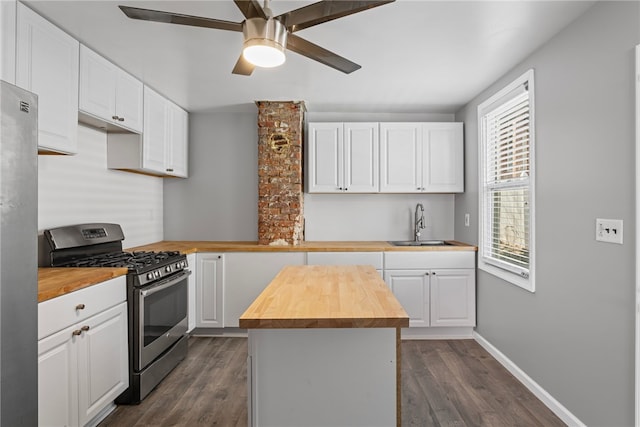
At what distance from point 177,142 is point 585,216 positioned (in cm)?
360

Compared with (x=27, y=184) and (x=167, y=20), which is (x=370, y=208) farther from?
(x=27, y=184)

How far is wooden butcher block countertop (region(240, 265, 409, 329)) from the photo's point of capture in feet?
4.73

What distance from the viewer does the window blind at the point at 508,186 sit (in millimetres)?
Answer: 2777

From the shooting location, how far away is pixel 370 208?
14.2 ft

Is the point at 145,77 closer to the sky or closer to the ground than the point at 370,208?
closer to the sky

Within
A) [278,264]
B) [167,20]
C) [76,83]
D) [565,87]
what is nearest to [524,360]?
[565,87]

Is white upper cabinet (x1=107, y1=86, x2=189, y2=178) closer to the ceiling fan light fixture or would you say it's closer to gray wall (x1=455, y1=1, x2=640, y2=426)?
the ceiling fan light fixture

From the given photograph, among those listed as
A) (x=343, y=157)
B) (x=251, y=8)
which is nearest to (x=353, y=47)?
(x=251, y=8)

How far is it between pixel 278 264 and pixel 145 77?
2.03 m

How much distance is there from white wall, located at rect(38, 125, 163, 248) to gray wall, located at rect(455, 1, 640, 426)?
335 cm

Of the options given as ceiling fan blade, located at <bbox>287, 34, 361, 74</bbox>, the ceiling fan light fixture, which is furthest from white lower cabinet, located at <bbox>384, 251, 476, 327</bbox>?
A: the ceiling fan light fixture

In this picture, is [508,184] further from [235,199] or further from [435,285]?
[235,199]

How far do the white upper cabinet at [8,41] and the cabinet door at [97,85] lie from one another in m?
0.51

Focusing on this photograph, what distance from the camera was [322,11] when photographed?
1.62 m
